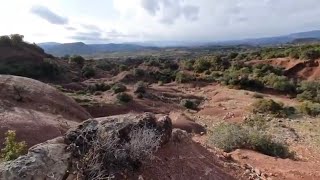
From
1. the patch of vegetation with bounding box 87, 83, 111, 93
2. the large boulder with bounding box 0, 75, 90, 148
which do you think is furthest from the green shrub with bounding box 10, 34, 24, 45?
the large boulder with bounding box 0, 75, 90, 148

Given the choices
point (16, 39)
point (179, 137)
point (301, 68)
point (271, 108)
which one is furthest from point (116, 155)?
point (16, 39)

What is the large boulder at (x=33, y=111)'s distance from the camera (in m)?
10.9

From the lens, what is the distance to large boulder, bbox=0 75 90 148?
10945 millimetres

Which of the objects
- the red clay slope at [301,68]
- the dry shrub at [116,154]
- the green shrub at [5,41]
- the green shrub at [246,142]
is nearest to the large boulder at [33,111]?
the green shrub at [246,142]

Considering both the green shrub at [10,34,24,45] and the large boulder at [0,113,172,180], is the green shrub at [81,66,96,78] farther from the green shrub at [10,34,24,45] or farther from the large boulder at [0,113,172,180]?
the large boulder at [0,113,172,180]

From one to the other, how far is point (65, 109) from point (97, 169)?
35.4ft

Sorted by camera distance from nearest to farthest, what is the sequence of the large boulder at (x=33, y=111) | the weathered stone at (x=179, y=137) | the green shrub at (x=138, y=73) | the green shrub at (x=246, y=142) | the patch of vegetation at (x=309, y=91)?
1. the weathered stone at (x=179, y=137)
2. the green shrub at (x=246, y=142)
3. the large boulder at (x=33, y=111)
4. the patch of vegetation at (x=309, y=91)
5. the green shrub at (x=138, y=73)

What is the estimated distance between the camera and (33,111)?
43.6ft

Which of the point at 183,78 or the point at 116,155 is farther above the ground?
the point at 116,155

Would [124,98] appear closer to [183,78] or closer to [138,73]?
[183,78]

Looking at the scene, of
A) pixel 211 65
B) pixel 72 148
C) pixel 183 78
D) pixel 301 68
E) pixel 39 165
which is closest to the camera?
pixel 39 165

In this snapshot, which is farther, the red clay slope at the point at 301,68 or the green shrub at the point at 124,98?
the red clay slope at the point at 301,68

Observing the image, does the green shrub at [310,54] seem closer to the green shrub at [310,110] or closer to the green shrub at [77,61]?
the green shrub at [310,110]

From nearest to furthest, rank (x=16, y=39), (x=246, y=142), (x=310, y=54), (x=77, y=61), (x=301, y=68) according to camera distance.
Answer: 1. (x=246, y=142)
2. (x=301, y=68)
3. (x=310, y=54)
4. (x=16, y=39)
5. (x=77, y=61)
